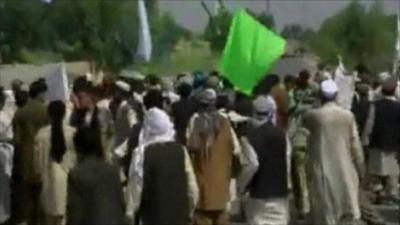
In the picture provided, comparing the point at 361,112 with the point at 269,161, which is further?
the point at 361,112

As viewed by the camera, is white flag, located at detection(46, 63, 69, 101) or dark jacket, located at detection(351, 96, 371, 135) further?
dark jacket, located at detection(351, 96, 371, 135)

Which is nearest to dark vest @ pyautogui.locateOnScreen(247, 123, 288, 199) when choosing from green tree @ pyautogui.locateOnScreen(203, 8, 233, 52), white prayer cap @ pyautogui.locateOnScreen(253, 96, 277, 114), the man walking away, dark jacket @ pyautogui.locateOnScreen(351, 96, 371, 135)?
the man walking away

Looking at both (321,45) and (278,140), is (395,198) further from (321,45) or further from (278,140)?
(321,45)

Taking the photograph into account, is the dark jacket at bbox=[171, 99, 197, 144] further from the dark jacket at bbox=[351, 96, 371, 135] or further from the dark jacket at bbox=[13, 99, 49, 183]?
the dark jacket at bbox=[351, 96, 371, 135]

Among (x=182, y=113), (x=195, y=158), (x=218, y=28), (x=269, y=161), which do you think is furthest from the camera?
(x=218, y=28)

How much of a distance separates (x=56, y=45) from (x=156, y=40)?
21.1 ft

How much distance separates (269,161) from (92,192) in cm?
254

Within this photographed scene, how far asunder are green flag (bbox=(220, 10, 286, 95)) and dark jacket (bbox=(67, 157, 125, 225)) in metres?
4.62

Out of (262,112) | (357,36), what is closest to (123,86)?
(262,112)

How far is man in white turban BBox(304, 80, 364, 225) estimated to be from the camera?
521 inches

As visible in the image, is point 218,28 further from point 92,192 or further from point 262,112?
point 92,192

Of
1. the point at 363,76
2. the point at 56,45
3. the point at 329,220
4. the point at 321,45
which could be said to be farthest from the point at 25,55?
the point at 329,220

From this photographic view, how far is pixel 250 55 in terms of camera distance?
1508 centimetres

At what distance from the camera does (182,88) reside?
16391 mm
